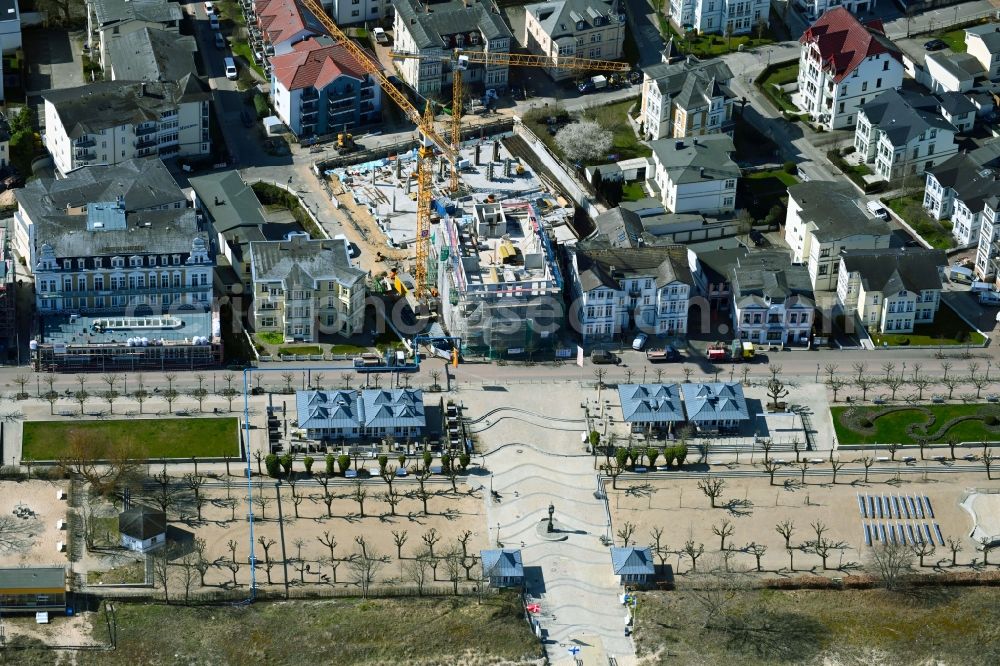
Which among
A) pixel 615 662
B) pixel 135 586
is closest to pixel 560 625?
pixel 615 662

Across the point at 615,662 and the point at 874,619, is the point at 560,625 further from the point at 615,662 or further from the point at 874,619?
the point at 874,619

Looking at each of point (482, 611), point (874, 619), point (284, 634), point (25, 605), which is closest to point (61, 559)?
point (25, 605)

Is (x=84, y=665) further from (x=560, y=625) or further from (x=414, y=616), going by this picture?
(x=560, y=625)

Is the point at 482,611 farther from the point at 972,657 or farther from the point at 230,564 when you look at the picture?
the point at 972,657

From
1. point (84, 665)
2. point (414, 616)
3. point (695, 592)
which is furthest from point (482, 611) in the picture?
point (84, 665)
